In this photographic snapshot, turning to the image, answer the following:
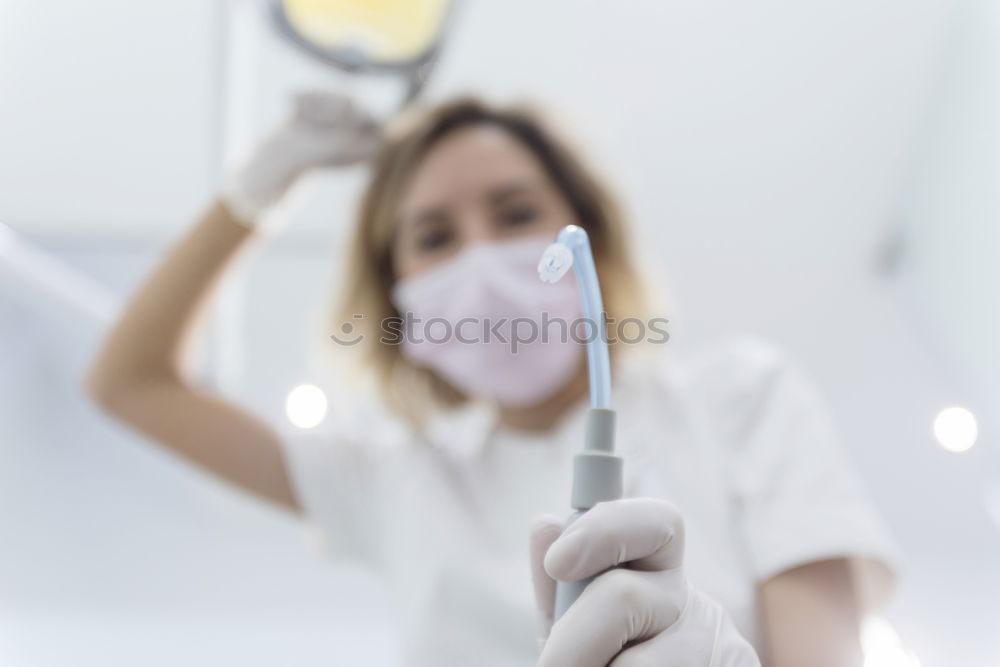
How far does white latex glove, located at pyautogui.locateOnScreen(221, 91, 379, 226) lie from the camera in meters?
0.88

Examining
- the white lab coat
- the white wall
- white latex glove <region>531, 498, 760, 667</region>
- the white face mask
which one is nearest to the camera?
white latex glove <region>531, 498, 760, 667</region>

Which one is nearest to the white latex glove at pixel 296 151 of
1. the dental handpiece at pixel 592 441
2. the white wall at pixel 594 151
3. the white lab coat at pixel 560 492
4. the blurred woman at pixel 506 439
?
the blurred woman at pixel 506 439

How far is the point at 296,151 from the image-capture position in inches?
34.8

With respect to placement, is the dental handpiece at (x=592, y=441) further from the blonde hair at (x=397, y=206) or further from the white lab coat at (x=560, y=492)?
the blonde hair at (x=397, y=206)

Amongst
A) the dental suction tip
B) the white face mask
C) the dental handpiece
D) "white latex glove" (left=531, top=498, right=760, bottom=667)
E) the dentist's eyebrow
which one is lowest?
"white latex glove" (left=531, top=498, right=760, bottom=667)

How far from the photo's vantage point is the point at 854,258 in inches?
43.3

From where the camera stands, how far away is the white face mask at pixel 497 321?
0.67 metres

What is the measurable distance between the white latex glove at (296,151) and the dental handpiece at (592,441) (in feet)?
1.94

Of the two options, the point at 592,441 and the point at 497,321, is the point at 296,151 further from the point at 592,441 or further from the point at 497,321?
the point at 592,441

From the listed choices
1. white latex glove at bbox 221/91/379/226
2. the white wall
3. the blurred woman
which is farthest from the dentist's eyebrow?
the white wall

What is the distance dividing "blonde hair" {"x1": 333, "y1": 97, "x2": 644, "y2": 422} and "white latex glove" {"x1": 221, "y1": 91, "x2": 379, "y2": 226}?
1.8 inches

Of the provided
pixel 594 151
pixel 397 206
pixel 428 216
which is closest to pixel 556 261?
pixel 428 216

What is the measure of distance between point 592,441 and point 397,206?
0.55 meters

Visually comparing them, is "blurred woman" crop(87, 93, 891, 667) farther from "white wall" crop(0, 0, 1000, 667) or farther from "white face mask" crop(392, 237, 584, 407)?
"white wall" crop(0, 0, 1000, 667)
